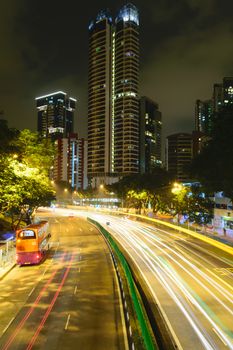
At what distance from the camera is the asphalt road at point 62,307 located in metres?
15.6

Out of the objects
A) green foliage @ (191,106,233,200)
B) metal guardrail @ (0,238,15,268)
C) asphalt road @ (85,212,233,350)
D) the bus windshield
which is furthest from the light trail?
green foliage @ (191,106,233,200)

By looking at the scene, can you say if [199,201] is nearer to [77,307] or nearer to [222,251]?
[222,251]

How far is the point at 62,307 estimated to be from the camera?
20125 mm

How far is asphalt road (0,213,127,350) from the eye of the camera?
51.2 ft

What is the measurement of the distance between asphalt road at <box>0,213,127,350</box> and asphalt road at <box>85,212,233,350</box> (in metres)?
2.86

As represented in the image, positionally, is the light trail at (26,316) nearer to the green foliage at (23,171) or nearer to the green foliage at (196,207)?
the green foliage at (23,171)

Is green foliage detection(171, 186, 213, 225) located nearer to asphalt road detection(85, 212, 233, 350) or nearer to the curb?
asphalt road detection(85, 212, 233, 350)

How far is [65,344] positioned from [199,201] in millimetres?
58197

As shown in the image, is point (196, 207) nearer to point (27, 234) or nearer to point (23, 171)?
point (23, 171)

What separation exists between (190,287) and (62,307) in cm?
947

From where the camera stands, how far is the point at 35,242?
102 feet

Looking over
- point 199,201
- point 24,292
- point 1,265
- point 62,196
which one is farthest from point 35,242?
point 62,196

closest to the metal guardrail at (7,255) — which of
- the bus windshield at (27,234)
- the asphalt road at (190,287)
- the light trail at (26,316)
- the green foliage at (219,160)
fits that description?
the bus windshield at (27,234)

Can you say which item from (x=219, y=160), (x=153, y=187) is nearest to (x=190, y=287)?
(x=219, y=160)
